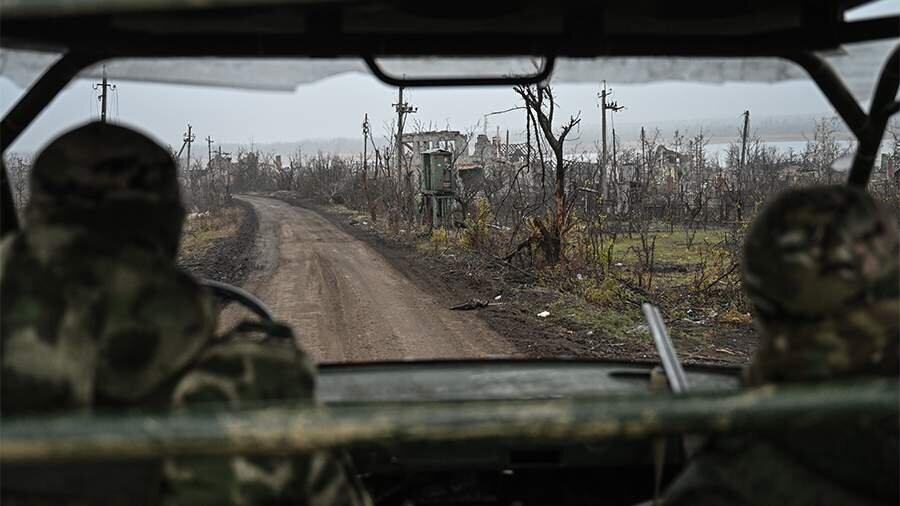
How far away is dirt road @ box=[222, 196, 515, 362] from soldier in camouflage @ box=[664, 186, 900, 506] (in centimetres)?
653

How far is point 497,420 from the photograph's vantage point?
3.49ft

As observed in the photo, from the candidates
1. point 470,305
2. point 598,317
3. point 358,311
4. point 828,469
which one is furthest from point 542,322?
point 828,469

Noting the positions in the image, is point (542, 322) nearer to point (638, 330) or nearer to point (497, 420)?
point (638, 330)

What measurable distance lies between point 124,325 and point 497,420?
610mm

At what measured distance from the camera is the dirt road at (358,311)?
9.30m

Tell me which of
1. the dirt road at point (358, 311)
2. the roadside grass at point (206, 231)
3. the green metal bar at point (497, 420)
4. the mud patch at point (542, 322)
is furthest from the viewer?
the roadside grass at point (206, 231)

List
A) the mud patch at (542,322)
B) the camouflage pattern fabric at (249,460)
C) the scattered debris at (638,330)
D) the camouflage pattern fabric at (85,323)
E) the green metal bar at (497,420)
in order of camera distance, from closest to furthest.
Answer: the green metal bar at (497,420)
the camouflage pattern fabric at (85,323)
the camouflage pattern fabric at (249,460)
the mud patch at (542,322)
the scattered debris at (638,330)

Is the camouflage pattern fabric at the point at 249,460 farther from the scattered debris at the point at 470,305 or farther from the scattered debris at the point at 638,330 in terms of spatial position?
the scattered debris at the point at 470,305

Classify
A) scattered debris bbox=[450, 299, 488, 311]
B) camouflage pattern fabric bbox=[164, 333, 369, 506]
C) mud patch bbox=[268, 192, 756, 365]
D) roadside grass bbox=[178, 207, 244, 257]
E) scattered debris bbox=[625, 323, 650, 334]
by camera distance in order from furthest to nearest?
roadside grass bbox=[178, 207, 244, 257], scattered debris bbox=[450, 299, 488, 311], scattered debris bbox=[625, 323, 650, 334], mud patch bbox=[268, 192, 756, 365], camouflage pattern fabric bbox=[164, 333, 369, 506]

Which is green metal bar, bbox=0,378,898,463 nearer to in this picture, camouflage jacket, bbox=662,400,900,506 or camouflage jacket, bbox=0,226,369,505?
camouflage jacket, bbox=0,226,369,505

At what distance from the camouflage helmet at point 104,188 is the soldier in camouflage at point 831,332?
1.10m

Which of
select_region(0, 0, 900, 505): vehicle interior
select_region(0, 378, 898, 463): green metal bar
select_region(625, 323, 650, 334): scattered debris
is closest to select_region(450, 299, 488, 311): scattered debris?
select_region(625, 323, 650, 334): scattered debris

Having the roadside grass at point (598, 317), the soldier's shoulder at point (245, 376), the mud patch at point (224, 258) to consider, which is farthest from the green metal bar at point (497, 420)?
the mud patch at point (224, 258)

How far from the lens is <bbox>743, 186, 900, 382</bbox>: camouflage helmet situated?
1410mm
